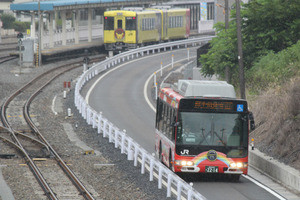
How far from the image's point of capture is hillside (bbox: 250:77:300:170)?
21.7 m

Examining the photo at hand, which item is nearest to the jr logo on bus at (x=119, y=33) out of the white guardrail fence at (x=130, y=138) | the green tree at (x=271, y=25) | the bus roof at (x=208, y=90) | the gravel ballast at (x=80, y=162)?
the white guardrail fence at (x=130, y=138)

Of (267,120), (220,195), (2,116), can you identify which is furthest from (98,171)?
(2,116)

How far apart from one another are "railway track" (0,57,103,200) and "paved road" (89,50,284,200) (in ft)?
12.0

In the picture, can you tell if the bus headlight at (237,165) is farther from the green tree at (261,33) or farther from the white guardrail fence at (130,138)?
the green tree at (261,33)

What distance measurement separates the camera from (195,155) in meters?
19.6

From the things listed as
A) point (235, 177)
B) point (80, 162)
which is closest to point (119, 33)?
point (80, 162)

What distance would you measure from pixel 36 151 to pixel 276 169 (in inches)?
385

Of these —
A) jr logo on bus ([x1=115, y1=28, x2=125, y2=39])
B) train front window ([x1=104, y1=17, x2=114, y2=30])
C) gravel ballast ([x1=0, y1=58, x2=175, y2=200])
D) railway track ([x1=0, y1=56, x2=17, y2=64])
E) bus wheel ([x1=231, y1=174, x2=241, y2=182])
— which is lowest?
gravel ballast ([x1=0, y1=58, x2=175, y2=200])

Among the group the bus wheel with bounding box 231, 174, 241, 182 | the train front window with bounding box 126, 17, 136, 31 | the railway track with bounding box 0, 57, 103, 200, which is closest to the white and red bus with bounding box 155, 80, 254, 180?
the bus wheel with bounding box 231, 174, 241, 182

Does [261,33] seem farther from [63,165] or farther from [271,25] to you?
[63,165]

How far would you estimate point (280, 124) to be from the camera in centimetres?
2381

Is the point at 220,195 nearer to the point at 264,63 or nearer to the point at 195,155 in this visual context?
the point at 195,155

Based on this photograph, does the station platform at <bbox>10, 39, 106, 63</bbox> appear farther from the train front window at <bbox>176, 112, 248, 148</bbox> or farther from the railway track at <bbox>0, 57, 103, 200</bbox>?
the train front window at <bbox>176, 112, 248, 148</bbox>

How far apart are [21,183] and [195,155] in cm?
519
